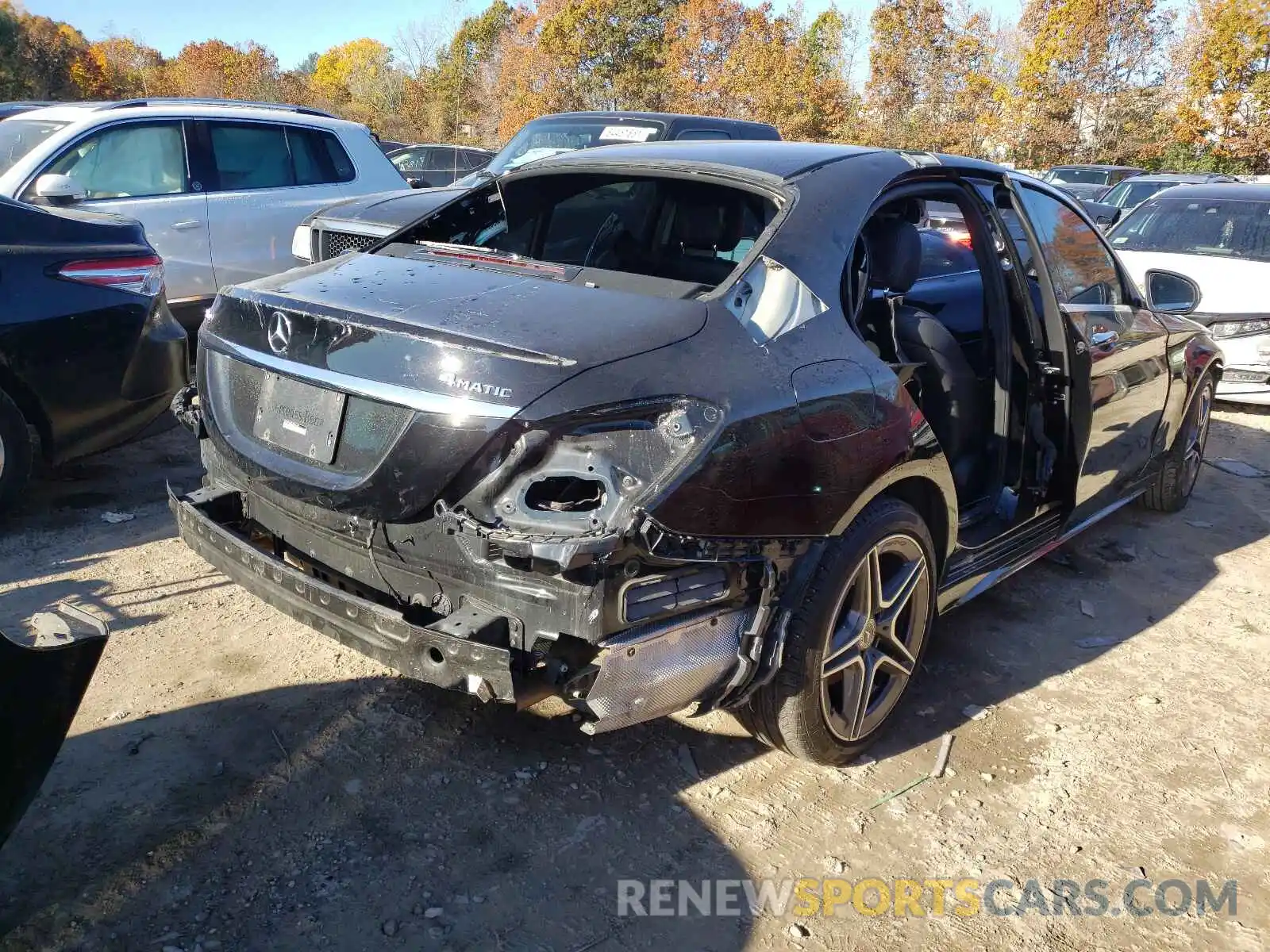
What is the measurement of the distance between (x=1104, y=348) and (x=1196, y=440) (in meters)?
2.02

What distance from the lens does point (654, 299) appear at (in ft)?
8.69

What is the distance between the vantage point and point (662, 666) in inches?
93.7

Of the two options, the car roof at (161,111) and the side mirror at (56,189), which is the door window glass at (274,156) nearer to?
the car roof at (161,111)

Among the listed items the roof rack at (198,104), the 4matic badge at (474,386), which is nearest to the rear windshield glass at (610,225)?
the 4matic badge at (474,386)

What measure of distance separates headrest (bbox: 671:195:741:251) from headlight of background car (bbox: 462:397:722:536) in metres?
1.41

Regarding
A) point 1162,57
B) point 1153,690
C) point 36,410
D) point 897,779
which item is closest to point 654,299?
point 897,779

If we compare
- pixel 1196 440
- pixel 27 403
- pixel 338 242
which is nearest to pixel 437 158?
pixel 338 242

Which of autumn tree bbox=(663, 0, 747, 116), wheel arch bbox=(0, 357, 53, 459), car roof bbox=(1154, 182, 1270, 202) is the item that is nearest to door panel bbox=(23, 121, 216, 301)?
wheel arch bbox=(0, 357, 53, 459)

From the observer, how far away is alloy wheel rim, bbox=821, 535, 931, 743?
2906 millimetres

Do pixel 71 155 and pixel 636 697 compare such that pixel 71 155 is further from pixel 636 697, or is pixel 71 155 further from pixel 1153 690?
pixel 1153 690

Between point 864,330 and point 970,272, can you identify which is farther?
point 970,272

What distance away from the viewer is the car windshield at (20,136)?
6.46m

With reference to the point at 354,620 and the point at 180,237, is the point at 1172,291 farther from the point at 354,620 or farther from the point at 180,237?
the point at 180,237

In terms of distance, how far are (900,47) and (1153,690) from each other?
35364mm
